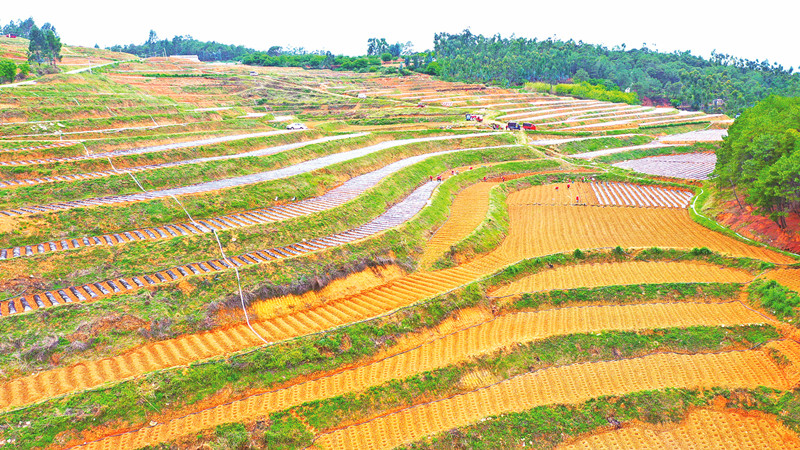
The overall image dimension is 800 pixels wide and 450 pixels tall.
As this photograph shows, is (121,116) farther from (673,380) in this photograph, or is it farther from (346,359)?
(673,380)

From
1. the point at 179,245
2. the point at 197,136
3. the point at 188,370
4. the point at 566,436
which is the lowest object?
the point at 566,436

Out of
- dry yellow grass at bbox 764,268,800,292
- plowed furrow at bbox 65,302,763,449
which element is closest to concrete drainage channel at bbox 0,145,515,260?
plowed furrow at bbox 65,302,763,449

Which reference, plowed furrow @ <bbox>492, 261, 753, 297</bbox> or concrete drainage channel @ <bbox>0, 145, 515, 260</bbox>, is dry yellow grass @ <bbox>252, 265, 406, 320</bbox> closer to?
plowed furrow @ <bbox>492, 261, 753, 297</bbox>

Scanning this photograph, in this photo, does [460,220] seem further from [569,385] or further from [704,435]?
[704,435]

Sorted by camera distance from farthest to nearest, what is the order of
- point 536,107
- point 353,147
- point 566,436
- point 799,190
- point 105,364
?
point 536,107
point 353,147
point 799,190
point 105,364
point 566,436

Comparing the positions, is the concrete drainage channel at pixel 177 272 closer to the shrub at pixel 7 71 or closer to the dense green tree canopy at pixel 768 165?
the dense green tree canopy at pixel 768 165

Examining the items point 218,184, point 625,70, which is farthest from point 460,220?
point 625,70

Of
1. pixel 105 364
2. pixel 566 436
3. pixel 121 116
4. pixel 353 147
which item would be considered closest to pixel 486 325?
pixel 566 436
